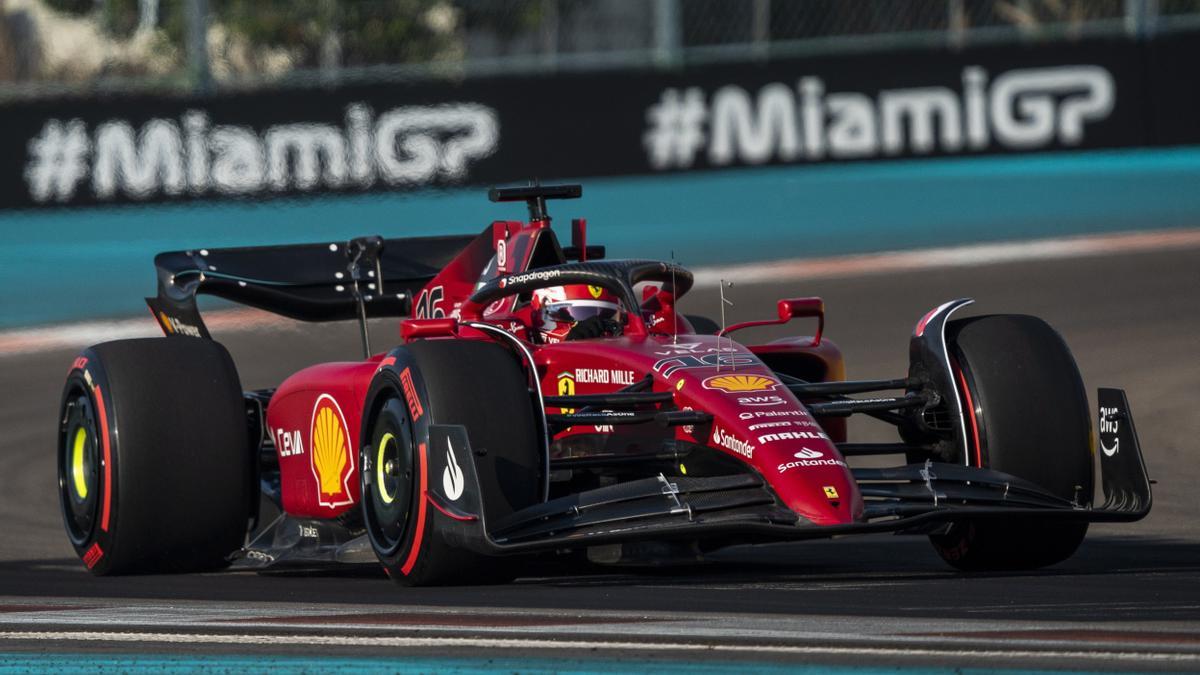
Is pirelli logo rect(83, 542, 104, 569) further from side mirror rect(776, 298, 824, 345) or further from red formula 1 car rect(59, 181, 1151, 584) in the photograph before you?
side mirror rect(776, 298, 824, 345)

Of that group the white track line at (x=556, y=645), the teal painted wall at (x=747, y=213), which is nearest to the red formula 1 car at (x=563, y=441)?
the white track line at (x=556, y=645)

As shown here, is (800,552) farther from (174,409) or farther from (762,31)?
(762,31)

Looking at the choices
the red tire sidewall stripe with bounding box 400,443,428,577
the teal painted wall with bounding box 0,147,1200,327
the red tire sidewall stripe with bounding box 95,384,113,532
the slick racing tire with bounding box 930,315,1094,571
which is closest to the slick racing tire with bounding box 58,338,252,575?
the red tire sidewall stripe with bounding box 95,384,113,532

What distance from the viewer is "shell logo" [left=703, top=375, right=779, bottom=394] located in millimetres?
6164

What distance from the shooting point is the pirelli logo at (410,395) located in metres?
6.06

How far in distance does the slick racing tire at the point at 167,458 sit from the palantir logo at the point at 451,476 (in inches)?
57.7

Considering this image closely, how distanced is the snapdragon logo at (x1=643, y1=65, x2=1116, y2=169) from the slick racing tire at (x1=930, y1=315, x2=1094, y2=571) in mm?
10161

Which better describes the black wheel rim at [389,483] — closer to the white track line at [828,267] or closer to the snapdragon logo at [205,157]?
the white track line at [828,267]

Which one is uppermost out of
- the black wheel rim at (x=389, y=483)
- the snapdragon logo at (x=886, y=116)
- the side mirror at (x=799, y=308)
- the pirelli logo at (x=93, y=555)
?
the snapdragon logo at (x=886, y=116)

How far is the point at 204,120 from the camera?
16.6m

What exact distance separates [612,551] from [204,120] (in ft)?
35.6

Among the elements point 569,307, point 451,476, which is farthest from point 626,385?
point 451,476

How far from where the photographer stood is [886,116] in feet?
55.0

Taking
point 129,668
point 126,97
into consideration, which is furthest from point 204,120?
point 129,668
